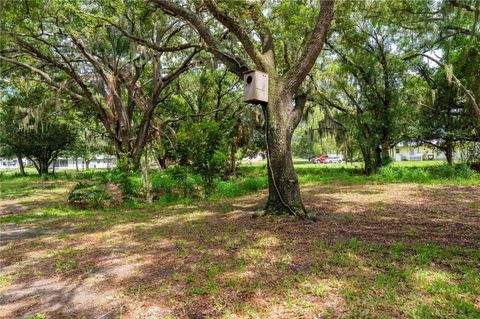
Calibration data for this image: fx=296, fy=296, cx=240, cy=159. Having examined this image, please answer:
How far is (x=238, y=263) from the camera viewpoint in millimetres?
3326

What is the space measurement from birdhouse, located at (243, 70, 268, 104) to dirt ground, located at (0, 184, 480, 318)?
6.76 feet

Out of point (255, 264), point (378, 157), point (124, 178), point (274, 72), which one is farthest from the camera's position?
point (378, 157)

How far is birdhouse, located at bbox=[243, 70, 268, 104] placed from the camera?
4.95 metres

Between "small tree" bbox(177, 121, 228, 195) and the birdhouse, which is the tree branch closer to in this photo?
the birdhouse

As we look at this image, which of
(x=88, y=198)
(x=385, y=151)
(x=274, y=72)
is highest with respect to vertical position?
(x=274, y=72)

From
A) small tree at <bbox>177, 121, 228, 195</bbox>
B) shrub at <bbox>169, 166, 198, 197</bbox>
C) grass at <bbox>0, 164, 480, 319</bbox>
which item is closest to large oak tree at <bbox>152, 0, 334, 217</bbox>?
grass at <bbox>0, 164, 480, 319</bbox>

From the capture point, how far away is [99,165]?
5922cm

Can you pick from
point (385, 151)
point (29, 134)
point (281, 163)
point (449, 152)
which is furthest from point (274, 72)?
point (29, 134)

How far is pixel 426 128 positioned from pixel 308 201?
8.73 meters

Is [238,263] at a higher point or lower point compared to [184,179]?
lower

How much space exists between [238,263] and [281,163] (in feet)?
7.20

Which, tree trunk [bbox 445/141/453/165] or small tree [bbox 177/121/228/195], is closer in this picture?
small tree [bbox 177/121/228/195]

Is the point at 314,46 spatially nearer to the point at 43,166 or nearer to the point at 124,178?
the point at 124,178

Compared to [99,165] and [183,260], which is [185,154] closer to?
[183,260]
